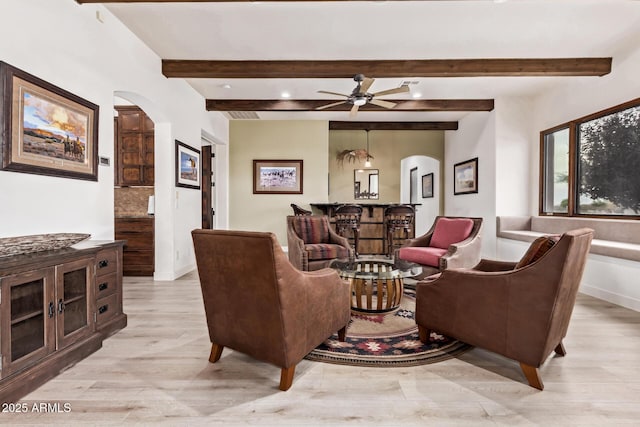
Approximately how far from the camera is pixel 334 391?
5.80ft

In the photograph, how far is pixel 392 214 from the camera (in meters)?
5.87

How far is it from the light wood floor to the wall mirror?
6341mm

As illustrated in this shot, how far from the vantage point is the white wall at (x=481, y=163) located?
565 centimetres

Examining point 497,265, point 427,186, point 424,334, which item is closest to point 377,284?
point 424,334

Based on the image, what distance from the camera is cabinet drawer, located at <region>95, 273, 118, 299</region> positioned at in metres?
2.33

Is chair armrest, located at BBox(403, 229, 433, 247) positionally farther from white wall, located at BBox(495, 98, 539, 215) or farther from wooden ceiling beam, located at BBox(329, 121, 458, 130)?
wooden ceiling beam, located at BBox(329, 121, 458, 130)

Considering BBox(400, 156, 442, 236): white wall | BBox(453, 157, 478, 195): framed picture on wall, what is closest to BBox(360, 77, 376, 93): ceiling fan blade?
BBox(453, 157, 478, 195): framed picture on wall

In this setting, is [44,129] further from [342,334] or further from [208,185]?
[208,185]

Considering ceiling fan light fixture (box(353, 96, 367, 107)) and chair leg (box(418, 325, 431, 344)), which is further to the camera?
ceiling fan light fixture (box(353, 96, 367, 107))

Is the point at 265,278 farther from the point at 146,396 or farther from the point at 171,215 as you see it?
the point at 171,215

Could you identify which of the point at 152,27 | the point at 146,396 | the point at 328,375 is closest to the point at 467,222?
the point at 328,375

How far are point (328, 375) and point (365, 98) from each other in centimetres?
341

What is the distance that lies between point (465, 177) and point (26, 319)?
22.9ft

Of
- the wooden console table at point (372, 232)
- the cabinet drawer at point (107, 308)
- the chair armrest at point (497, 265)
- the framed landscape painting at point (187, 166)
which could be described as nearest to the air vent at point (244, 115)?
the framed landscape painting at point (187, 166)
